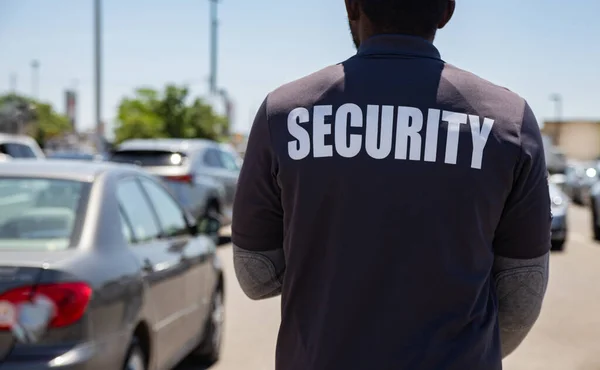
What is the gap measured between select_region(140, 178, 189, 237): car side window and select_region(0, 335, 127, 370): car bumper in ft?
5.51

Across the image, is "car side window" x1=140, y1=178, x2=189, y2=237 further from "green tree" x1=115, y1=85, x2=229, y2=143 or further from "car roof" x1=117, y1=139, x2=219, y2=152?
"green tree" x1=115, y1=85, x2=229, y2=143

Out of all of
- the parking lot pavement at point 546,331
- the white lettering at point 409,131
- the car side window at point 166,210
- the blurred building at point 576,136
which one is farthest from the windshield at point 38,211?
the blurred building at point 576,136

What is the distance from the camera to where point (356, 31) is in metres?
2.16

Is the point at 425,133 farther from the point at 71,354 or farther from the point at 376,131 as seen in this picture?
the point at 71,354

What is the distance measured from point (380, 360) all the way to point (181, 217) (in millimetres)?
4496

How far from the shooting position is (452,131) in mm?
1889

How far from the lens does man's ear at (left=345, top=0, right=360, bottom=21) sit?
211 cm

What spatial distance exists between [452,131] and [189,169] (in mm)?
12340

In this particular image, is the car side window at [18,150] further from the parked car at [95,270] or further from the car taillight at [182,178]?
the parked car at [95,270]

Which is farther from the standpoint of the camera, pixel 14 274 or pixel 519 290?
pixel 14 274

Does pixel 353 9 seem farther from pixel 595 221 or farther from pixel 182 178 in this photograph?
pixel 595 221

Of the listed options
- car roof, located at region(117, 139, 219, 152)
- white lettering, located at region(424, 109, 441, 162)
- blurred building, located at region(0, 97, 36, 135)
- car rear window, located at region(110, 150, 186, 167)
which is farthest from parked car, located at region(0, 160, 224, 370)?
blurred building, located at region(0, 97, 36, 135)

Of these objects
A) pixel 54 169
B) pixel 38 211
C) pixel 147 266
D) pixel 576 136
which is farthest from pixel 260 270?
pixel 576 136

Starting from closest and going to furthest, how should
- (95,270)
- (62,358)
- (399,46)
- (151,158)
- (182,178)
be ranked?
(399,46) < (62,358) < (95,270) < (182,178) < (151,158)
